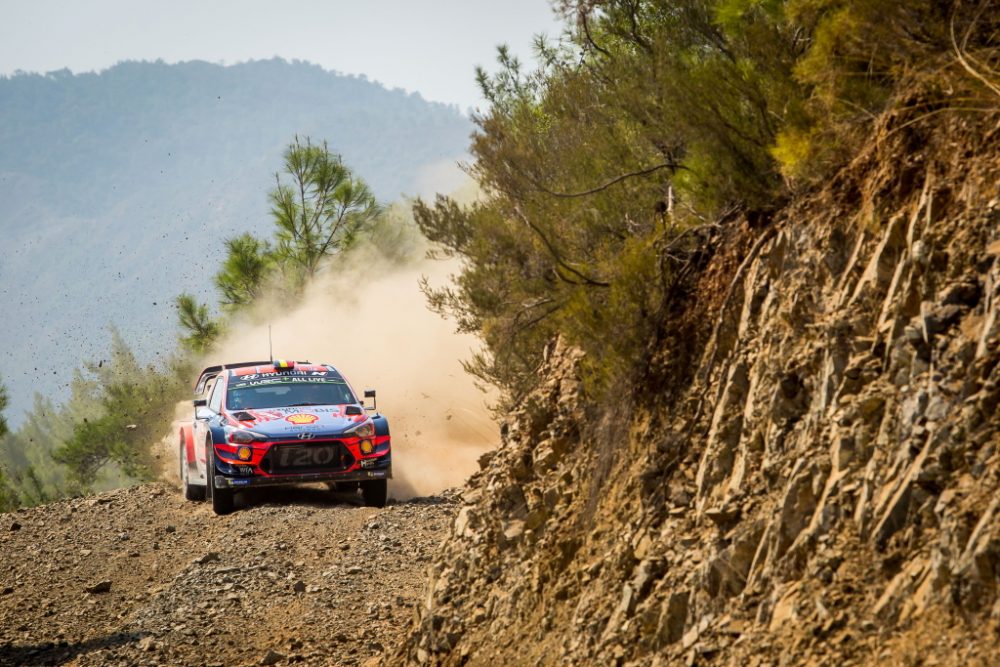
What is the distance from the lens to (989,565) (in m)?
4.07

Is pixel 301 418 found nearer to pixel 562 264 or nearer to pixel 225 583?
pixel 225 583

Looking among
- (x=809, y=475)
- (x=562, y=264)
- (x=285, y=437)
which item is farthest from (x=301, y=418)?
(x=809, y=475)

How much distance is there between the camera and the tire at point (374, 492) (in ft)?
49.4

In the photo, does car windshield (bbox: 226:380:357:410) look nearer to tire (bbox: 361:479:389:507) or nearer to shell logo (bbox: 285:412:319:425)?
shell logo (bbox: 285:412:319:425)

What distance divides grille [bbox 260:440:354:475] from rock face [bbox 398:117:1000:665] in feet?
23.3

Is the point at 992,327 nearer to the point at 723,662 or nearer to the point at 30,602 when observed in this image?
the point at 723,662

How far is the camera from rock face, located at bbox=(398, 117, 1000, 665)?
14.5ft

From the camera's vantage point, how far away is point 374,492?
15.1 meters

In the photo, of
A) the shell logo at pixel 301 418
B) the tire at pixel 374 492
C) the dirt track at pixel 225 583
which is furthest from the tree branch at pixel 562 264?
the tire at pixel 374 492

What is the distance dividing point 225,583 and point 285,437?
325cm

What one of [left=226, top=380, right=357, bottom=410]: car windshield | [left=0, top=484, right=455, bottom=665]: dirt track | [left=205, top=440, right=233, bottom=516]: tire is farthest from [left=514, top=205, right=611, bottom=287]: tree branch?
[left=226, top=380, right=357, bottom=410]: car windshield

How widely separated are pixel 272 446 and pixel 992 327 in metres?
11.0

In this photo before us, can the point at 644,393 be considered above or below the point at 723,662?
above

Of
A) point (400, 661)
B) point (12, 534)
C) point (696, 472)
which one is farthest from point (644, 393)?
point (12, 534)
